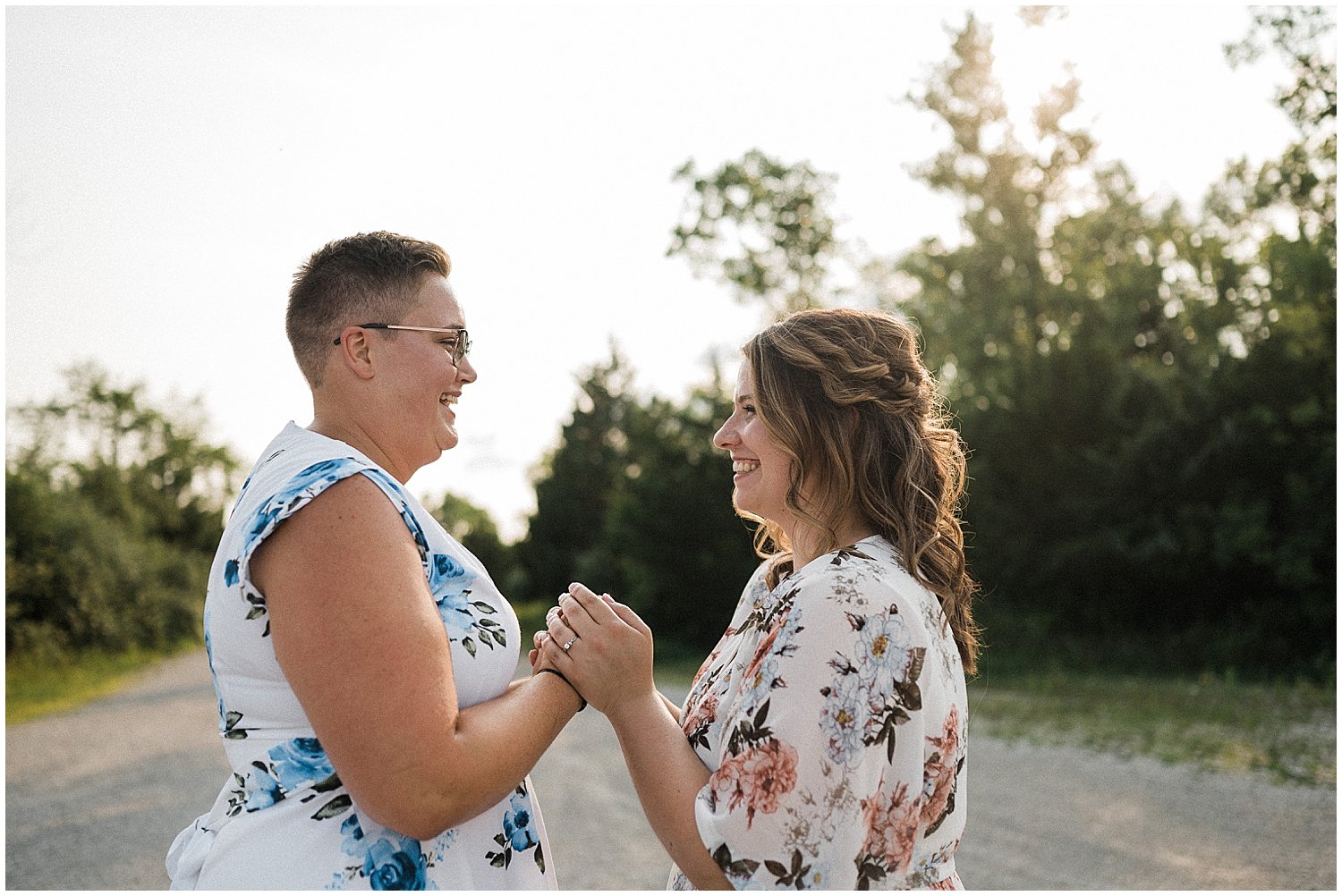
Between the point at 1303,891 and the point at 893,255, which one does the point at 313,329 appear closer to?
the point at 1303,891

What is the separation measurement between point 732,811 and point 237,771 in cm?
94

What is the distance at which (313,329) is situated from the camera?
236 cm

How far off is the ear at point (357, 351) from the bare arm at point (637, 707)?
65 centimetres

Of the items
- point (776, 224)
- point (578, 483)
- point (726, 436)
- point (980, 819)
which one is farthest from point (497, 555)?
point (726, 436)

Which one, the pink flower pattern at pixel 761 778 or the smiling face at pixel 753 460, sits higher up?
the smiling face at pixel 753 460

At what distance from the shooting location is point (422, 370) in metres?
2.42

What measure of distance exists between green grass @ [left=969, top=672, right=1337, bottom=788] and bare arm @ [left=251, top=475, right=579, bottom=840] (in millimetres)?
8322

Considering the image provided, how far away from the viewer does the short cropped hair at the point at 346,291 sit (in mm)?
2346

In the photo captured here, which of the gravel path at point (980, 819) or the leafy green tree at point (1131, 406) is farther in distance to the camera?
the leafy green tree at point (1131, 406)

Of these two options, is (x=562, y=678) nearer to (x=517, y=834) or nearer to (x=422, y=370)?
(x=517, y=834)

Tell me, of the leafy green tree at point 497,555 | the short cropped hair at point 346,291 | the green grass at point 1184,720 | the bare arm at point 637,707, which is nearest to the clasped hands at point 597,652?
the bare arm at point 637,707

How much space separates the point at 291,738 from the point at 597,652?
2.06 feet

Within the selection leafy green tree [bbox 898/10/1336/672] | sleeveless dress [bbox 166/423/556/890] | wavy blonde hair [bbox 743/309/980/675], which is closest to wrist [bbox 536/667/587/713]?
sleeveless dress [bbox 166/423/556/890]

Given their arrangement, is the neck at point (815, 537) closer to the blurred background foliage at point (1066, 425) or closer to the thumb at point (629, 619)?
the thumb at point (629, 619)
